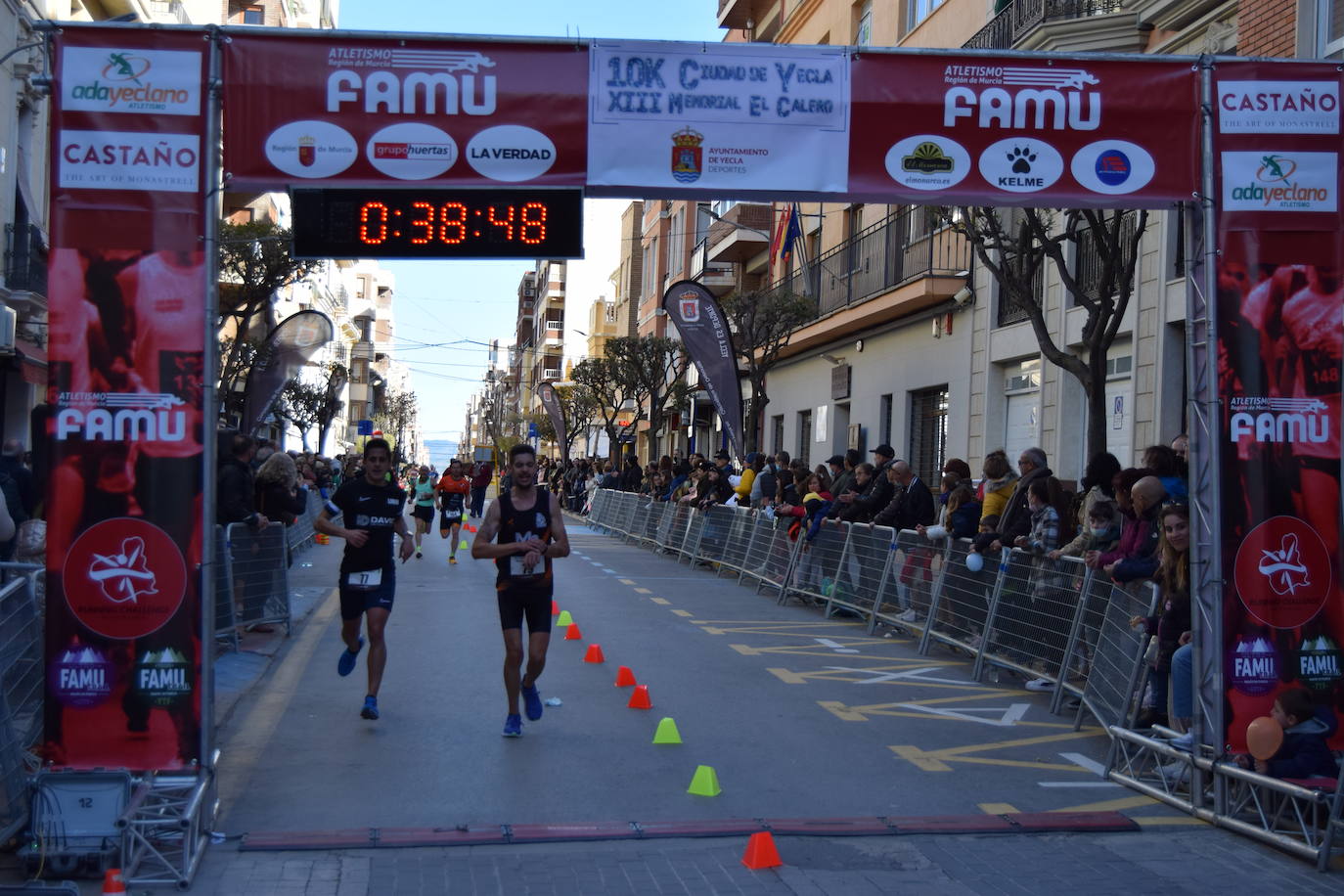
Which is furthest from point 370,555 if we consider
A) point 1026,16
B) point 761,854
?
point 1026,16

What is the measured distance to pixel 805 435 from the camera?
112 ft

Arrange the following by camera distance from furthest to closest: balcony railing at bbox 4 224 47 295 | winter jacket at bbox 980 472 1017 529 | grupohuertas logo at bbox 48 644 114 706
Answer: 1. balcony railing at bbox 4 224 47 295
2. winter jacket at bbox 980 472 1017 529
3. grupohuertas logo at bbox 48 644 114 706

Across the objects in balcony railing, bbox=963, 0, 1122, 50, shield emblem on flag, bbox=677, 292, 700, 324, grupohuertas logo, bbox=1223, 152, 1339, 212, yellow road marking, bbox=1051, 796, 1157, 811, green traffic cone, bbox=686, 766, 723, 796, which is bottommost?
yellow road marking, bbox=1051, 796, 1157, 811

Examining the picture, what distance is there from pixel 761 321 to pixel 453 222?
21.9 metres

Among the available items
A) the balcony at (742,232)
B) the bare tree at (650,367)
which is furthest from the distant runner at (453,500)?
the bare tree at (650,367)

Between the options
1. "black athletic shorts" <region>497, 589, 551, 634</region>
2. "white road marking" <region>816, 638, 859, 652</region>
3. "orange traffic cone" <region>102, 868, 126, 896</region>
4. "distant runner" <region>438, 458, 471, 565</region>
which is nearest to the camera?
"orange traffic cone" <region>102, 868, 126, 896</region>

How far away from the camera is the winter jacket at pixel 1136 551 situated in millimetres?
8445

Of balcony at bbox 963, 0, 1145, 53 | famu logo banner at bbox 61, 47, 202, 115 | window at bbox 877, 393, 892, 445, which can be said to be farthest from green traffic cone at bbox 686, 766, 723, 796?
window at bbox 877, 393, 892, 445

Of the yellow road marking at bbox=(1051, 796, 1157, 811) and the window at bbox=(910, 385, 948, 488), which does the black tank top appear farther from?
the window at bbox=(910, 385, 948, 488)

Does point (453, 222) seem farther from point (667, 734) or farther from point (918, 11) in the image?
point (918, 11)

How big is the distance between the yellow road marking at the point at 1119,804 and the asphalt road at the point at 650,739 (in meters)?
0.02

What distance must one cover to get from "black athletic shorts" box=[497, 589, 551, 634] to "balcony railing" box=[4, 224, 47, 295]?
1858 centimetres

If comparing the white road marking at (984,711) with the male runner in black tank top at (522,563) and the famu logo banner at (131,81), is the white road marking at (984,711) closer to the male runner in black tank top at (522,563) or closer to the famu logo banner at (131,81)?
the male runner in black tank top at (522,563)

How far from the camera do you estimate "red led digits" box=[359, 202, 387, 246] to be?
6801 mm
